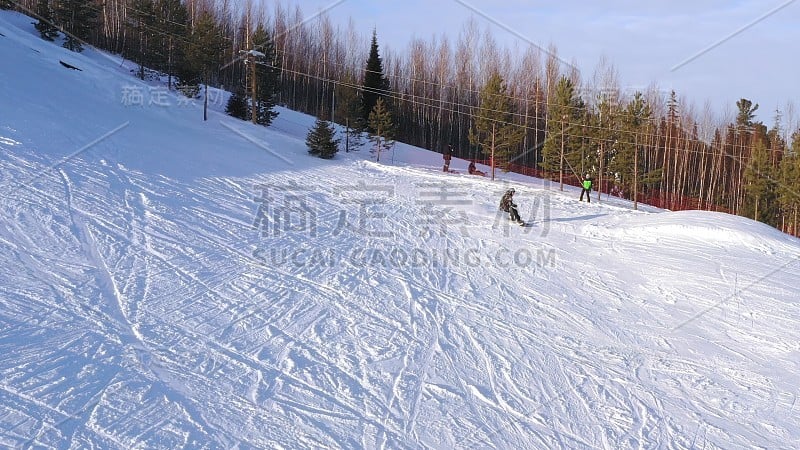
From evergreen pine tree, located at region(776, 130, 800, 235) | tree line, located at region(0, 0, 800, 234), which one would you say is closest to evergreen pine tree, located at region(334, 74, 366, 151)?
tree line, located at region(0, 0, 800, 234)

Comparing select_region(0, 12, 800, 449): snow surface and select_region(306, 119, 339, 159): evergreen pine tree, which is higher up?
select_region(306, 119, 339, 159): evergreen pine tree

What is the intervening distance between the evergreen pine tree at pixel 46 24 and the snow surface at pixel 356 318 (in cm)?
2525

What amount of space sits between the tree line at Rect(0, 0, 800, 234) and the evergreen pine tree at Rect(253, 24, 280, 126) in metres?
0.09

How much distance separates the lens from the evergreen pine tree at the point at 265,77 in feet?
114

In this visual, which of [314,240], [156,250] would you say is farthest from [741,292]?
[156,250]

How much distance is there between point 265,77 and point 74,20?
18080 mm

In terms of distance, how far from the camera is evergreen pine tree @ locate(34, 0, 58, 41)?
38.4 metres

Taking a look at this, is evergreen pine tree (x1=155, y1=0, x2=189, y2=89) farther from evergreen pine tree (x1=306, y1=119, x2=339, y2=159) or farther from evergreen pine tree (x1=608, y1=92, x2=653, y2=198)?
evergreen pine tree (x1=608, y1=92, x2=653, y2=198)

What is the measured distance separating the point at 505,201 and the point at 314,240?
725 centimetres

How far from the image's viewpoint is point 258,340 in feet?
25.2

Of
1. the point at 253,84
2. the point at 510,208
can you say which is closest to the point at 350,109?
the point at 253,84

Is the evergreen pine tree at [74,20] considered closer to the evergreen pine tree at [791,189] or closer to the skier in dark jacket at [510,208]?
the skier in dark jacket at [510,208]

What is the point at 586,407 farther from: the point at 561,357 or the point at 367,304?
the point at 367,304

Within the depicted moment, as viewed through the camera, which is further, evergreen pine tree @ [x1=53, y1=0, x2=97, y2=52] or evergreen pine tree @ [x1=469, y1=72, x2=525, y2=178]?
evergreen pine tree @ [x1=53, y1=0, x2=97, y2=52]
